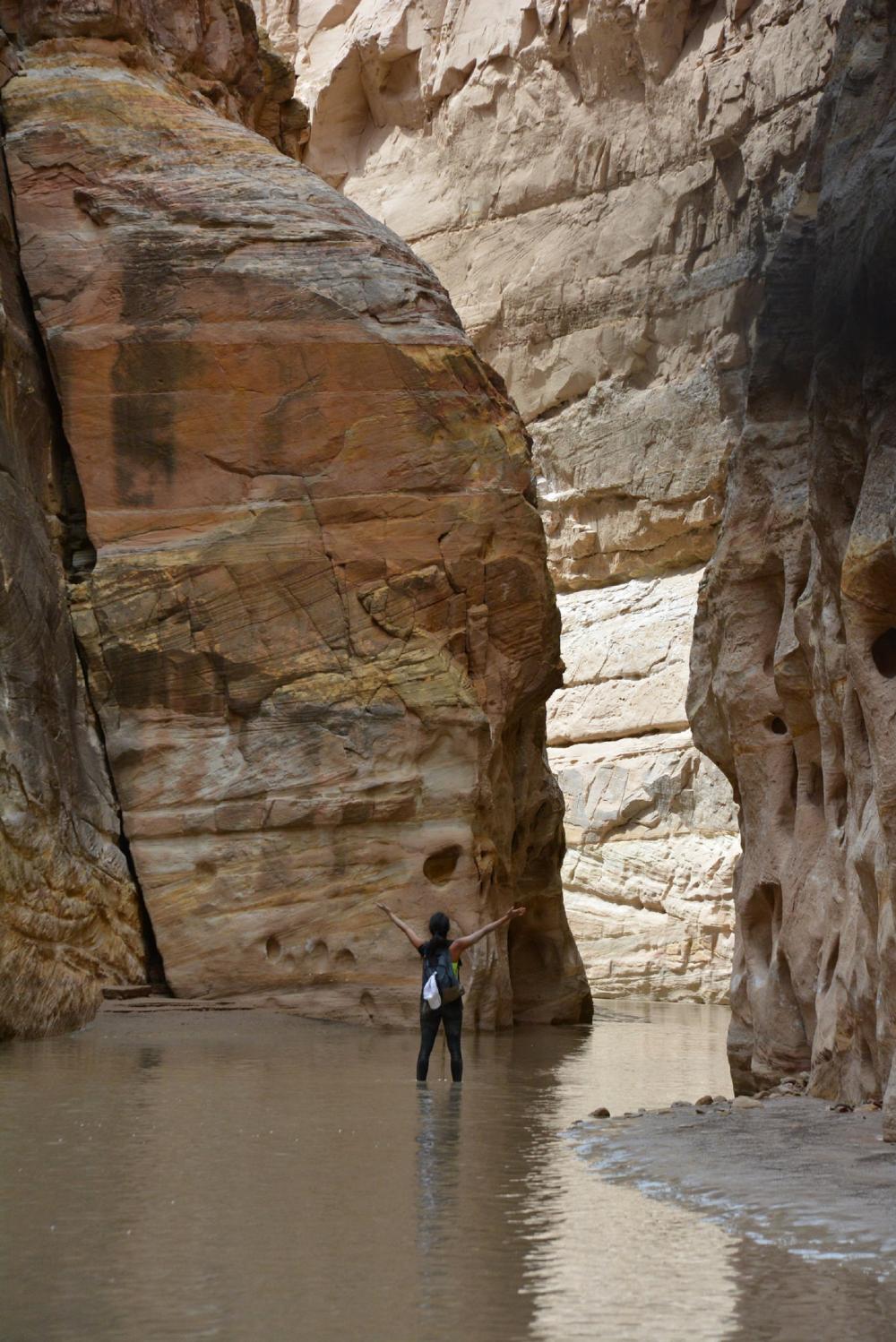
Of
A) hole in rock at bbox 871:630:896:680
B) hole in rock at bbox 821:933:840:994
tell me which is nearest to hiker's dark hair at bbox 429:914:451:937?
hole in rock at bbox 821:933:840:994

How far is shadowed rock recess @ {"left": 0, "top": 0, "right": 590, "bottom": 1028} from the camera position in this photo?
69.9 ft

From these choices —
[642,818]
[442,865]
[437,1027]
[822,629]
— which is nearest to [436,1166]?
[437,1027]

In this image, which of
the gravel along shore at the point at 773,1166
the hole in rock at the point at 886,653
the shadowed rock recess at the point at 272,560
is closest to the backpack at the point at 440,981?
the gravel along shore at the point at 773,1166

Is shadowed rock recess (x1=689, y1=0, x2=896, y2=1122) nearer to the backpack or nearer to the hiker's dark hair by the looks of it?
the backpack

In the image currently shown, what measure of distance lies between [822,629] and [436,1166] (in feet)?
18.5

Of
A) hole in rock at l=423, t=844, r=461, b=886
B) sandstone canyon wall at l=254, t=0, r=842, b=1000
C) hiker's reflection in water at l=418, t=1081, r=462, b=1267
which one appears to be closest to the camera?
hiker's reflection in water at l=418, t=1081, r=462, b=1267

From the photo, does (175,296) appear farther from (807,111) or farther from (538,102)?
(538,102)

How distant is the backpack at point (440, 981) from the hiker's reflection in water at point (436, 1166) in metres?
0.69

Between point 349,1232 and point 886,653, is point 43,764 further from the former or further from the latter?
point 349,1232

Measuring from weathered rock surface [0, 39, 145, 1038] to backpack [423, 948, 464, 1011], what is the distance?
16.8ft

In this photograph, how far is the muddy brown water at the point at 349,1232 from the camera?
5.07 metres

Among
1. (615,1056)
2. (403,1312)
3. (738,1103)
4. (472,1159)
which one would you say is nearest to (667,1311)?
(403,1312)

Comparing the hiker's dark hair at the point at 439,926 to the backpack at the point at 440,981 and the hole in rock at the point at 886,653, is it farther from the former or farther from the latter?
the hole in rock at the point at 886,653

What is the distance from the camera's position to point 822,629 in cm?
1234
